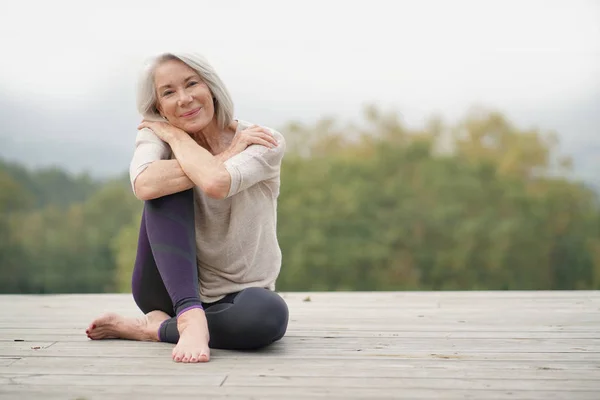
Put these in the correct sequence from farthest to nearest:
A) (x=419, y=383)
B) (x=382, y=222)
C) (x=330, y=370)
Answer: (x=382, y=222) → (x=330, y=370) → (x=419, y=383)

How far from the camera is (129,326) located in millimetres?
2475

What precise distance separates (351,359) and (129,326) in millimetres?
760

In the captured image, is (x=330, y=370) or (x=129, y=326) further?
(x=129, y=326)

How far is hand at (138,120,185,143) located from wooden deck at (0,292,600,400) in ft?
2.14

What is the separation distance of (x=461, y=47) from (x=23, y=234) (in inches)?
580

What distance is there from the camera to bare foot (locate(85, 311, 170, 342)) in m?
2.47

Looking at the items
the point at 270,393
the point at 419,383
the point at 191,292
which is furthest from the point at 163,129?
the point at 419,383

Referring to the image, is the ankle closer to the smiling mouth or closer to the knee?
the knee

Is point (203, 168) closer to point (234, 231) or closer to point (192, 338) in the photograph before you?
point (234, 231)

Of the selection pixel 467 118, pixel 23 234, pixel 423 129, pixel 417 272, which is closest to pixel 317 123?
pixel 423 129

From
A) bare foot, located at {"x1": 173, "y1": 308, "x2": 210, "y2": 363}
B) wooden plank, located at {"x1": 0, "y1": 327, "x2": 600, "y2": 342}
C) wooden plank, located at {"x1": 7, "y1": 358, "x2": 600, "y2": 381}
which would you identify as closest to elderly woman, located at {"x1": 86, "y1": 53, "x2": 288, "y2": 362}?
bare foot, located at {"x1": 173, "y1": 308, "x2": 210, "y2": 363}

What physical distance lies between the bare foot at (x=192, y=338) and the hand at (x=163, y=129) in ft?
1.79

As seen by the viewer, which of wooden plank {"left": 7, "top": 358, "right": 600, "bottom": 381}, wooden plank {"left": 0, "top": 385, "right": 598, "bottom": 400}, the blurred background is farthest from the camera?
the blurred background

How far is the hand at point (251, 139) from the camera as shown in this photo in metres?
2.32
